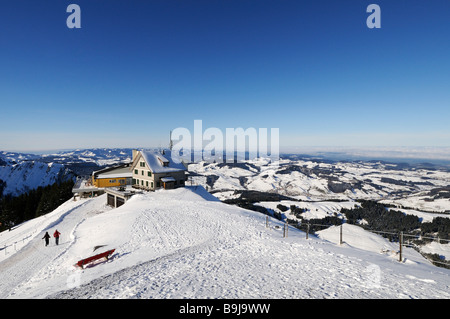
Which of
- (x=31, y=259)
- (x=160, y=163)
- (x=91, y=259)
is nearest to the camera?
(x=91, y=259)

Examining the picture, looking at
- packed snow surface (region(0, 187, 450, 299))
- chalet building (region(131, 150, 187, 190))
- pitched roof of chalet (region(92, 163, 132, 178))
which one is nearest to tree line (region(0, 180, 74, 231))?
pitched roof of chalet (region(92, 163, 132, 178))

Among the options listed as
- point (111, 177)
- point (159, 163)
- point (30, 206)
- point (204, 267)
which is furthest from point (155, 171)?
point (30, 206)

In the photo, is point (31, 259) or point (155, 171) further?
point (155, 171)

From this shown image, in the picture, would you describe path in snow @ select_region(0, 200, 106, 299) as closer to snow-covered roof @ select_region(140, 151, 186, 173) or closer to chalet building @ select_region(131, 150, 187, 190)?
chalet building @ select_region(131, 150, 187, 190)

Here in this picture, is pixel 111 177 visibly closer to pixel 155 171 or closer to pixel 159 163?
pixel 159 163

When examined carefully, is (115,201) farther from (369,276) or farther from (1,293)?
(369,276)
